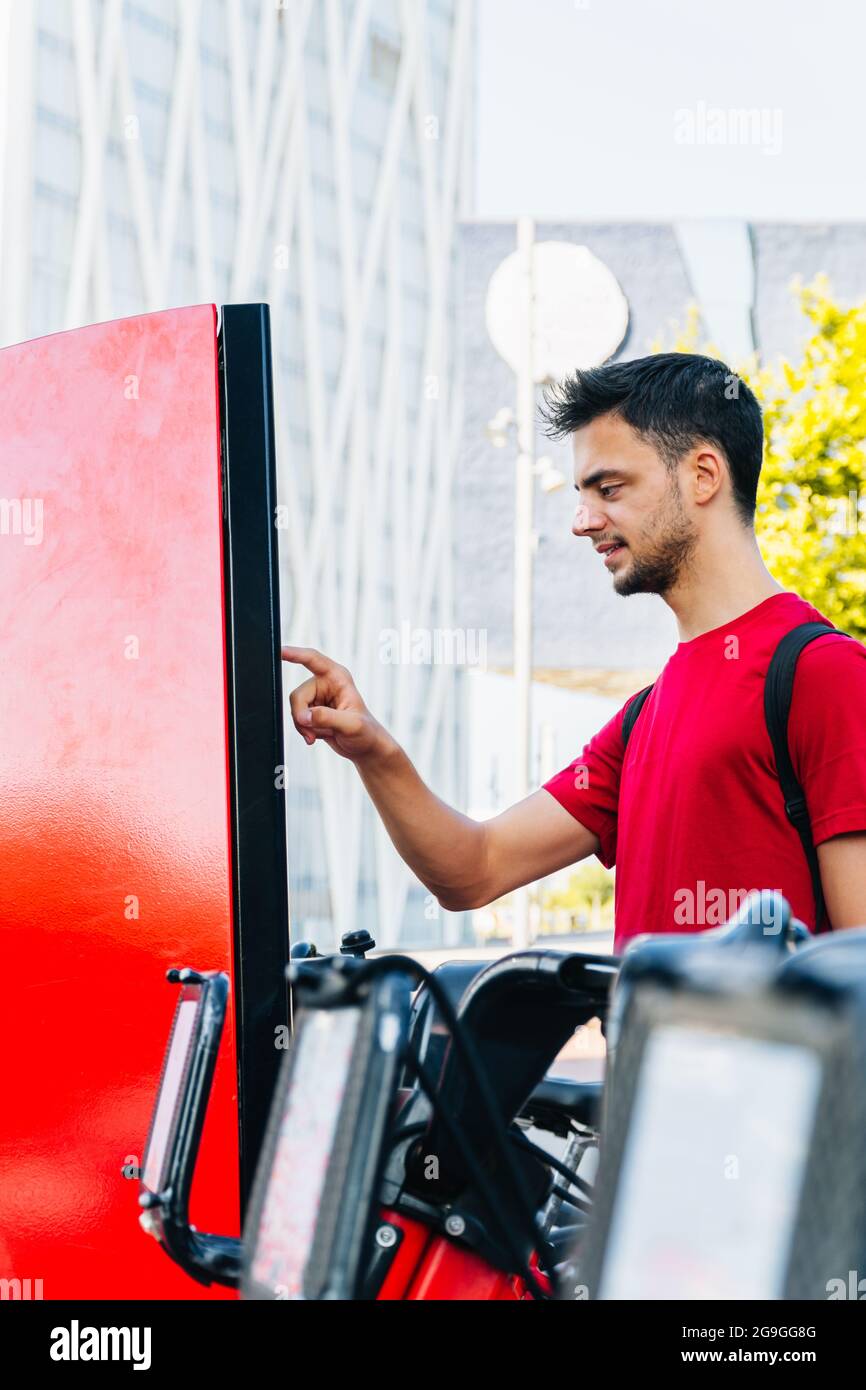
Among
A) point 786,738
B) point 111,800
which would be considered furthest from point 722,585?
point 111,800

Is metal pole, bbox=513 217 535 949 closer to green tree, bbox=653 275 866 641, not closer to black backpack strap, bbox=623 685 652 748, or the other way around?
green tree, bbox=653 275 866 641

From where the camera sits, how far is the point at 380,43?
2769 centimetres

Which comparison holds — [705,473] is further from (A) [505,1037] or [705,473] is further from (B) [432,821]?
(A) [505,1037]

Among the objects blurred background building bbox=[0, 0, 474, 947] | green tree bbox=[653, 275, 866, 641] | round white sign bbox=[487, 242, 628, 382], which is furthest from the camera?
round white sign bbox=[487, 242, 628, 382]

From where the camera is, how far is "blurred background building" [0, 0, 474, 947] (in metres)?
22.2

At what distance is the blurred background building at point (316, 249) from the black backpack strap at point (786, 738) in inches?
781

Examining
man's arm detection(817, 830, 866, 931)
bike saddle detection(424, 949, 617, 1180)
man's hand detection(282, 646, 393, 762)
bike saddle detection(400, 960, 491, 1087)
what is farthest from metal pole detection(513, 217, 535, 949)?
bike saddle detection(424, 949, 617, 1180)

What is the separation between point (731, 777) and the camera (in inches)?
79.4

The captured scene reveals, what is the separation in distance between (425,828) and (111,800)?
0.62 metres

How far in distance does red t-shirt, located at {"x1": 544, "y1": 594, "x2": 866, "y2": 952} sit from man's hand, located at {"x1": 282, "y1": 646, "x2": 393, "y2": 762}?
400 mm

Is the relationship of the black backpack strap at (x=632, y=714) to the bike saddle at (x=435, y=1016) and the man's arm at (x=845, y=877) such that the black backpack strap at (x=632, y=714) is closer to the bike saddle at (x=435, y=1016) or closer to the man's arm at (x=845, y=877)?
the man's arm at (x=845, y=877)
